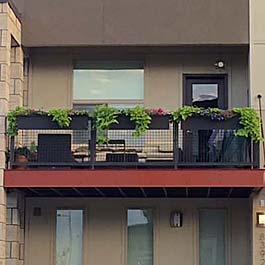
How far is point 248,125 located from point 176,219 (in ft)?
8.12

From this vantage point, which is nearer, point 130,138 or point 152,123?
point 152,123

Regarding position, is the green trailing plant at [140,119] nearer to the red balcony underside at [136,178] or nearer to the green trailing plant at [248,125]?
the red balcony underside at [136,178]

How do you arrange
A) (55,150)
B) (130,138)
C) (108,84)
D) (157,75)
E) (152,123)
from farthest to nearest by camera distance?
(108,84) → (157,75) → (130,138) → (55,150) → (152,123)

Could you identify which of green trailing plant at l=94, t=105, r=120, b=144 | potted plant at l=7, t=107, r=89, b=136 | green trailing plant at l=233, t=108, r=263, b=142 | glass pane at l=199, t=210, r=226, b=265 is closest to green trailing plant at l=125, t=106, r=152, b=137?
green trailing plant at l=94, t=105, r=120, b=144

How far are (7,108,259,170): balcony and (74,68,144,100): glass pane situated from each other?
1.43 m

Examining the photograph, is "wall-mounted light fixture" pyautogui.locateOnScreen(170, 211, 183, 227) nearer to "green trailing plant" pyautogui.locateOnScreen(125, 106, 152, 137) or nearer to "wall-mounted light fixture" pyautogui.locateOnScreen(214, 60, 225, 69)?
"green trailing plant" pyautogui.locateOnScreen(125, 106, 152, 137)

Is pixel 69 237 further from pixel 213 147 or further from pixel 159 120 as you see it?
pixel 213 147

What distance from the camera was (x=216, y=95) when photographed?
1527 centimetres

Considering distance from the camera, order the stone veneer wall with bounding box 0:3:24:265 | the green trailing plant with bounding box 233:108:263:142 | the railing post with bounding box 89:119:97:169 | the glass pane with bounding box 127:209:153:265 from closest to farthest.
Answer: the green trailing plant with bounding box 233:108:263:142
the railing post with bounding box 89:119:97:169
the stone veneer wall with bounding box 0:3:24:265
the glass pane with bounding box 127:209:153:265

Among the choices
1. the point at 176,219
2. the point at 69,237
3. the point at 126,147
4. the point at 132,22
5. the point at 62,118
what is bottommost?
the point at 69,237

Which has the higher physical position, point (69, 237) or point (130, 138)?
point (130, 138)

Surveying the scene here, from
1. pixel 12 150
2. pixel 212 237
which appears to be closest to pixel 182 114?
pixel 212 237

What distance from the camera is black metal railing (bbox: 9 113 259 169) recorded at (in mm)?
13516

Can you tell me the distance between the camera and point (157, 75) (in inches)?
600
